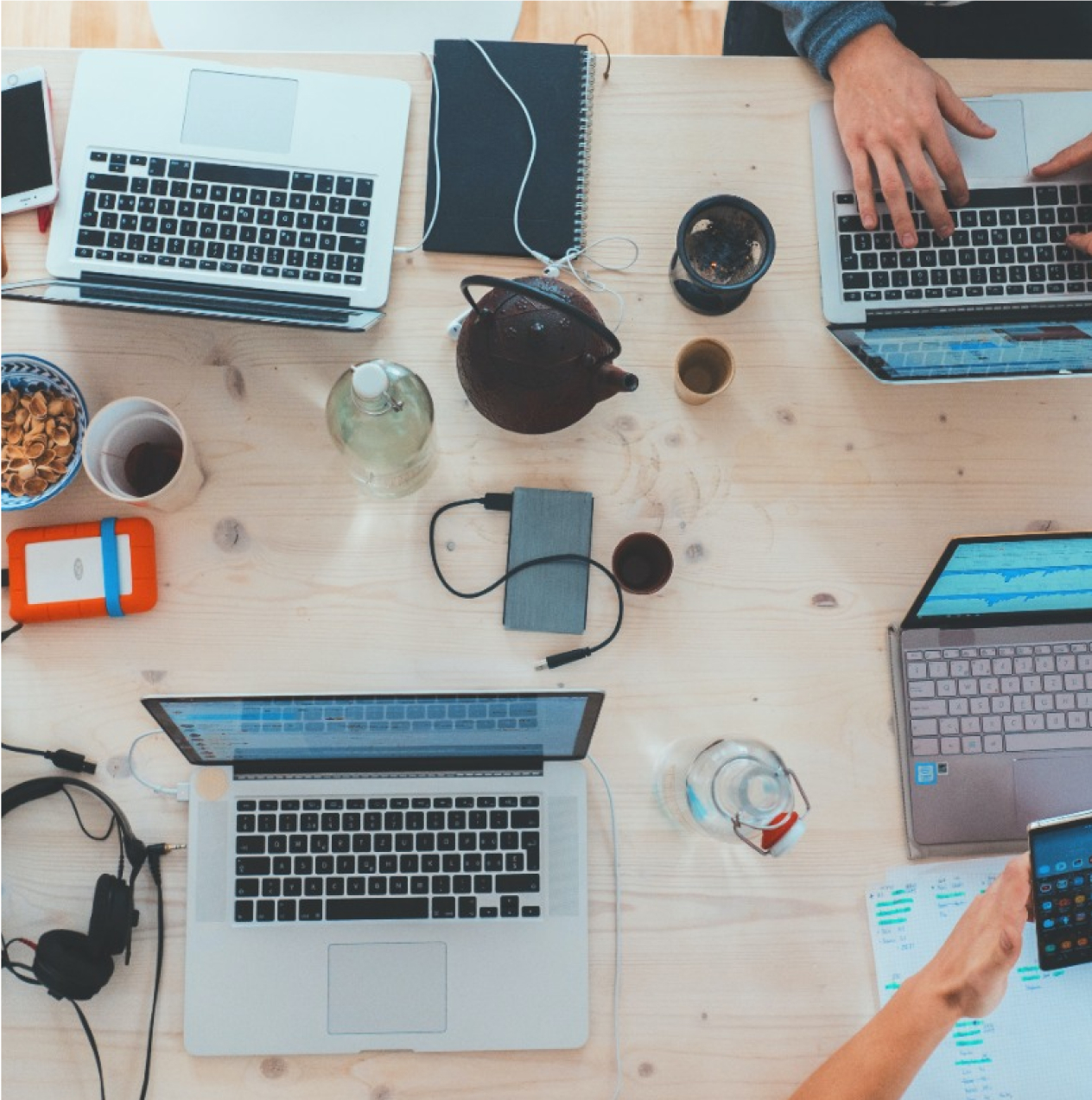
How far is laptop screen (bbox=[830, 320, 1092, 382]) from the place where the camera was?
96 cm

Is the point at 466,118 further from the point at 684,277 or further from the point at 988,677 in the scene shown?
the point at 988,677

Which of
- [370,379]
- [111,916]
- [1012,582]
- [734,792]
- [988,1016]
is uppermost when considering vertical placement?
[370,379]

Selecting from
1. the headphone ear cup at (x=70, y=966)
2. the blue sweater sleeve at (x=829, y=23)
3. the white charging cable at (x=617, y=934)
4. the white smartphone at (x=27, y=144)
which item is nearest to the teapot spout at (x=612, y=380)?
the white charging cable at (x=617, y=934)

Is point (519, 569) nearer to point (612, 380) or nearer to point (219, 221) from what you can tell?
point (612, 380)

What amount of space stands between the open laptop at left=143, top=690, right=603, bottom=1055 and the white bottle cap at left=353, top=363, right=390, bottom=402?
35 centimetres

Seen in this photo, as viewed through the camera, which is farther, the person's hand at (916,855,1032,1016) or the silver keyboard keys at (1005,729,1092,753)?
the silver keyboard keys at (1005,729,1092,753)

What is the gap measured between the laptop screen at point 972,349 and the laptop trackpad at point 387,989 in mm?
816

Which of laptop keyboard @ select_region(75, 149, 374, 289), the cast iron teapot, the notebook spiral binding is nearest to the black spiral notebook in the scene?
the notebook spiral binding

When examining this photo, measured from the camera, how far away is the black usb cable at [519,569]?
0.99 metres

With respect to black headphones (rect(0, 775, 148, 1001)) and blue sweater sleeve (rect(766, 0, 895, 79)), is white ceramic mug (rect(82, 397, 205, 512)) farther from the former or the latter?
blue sweater sleeve (rect(766, 0, 895, 79))

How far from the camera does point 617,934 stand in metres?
0.95

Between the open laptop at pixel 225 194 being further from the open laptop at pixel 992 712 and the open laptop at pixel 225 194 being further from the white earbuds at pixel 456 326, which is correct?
the open laptop at pixel 992 712

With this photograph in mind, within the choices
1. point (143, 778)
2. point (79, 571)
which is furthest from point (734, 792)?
point (79, 571)

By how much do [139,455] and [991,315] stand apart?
98 cm
